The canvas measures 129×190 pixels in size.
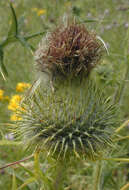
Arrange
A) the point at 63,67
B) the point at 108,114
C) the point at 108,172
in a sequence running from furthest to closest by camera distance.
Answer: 1. the point at 108,172
2. the point at 108,114
3. the point at 63,67

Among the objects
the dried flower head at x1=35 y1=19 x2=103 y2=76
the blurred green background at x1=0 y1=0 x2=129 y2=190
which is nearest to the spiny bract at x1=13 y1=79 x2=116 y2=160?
the dried flower head at x1=35 y1=19 x2=103 y2=76

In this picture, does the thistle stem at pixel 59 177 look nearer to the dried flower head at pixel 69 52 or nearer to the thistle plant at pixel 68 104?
the thistle plant at pixel 68 104

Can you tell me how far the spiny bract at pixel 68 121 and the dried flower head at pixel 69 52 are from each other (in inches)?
6.2

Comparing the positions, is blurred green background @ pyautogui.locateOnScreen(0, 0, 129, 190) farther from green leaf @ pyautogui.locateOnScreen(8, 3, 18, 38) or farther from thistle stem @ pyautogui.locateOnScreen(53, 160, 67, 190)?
thistle stem @ pyautogui.locateOnScreen(53, 160, 67, 190)

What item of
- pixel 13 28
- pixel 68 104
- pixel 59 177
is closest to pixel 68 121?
pixel 68 104

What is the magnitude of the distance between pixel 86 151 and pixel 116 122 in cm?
44

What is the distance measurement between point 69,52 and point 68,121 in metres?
0.57

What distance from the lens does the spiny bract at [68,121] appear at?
2.23m

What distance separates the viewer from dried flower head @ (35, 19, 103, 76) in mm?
2209

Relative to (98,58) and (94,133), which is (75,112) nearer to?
(94,133)

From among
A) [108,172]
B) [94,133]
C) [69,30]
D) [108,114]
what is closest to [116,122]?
[108,114]

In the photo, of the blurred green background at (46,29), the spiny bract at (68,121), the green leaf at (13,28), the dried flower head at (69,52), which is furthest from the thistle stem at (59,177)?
the blurred green background at (46,29)

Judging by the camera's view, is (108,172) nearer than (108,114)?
No

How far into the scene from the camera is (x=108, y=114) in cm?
246
